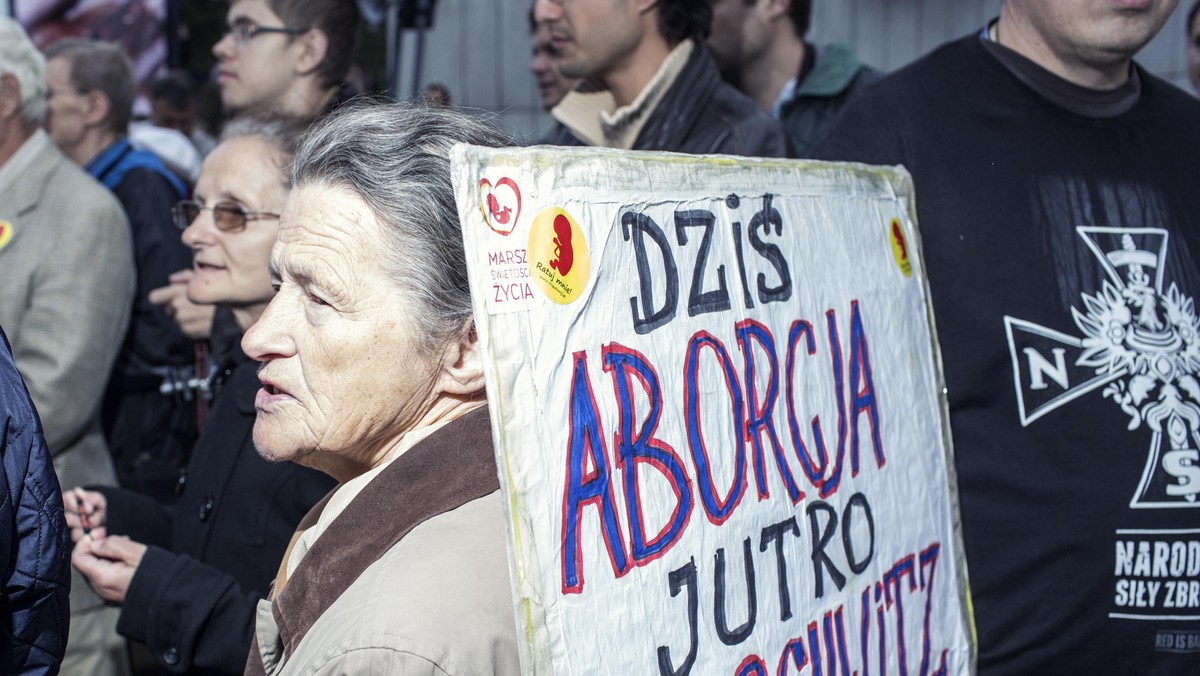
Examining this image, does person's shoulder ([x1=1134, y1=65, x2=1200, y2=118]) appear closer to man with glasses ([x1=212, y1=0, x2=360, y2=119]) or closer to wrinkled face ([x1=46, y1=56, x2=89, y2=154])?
man with glasses ([x1=212, y1=0, x2=360, y2=119])

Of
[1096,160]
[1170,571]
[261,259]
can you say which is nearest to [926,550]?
[1170,571]

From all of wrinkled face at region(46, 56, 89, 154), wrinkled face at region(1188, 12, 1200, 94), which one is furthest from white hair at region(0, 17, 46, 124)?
wrinkled face at region(1188, 12, 1200, 94)

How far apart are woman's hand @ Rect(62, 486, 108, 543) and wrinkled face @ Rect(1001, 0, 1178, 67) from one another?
2080 millimetres

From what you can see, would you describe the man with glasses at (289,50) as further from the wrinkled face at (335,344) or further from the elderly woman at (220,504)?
the wrinkled face at (335,344)

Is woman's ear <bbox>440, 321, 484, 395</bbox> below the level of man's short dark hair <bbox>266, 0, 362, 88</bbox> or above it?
below

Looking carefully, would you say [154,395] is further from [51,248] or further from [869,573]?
[869,573]

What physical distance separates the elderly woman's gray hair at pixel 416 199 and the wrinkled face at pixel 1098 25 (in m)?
1.27

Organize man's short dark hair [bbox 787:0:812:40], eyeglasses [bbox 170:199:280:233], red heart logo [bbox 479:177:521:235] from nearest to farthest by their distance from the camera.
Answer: red heart logo [bbox 479:177:521:235]
eyeglasses [bbox 170:199:280:233]
man's short dark hair [bbox 787:0:812:40]

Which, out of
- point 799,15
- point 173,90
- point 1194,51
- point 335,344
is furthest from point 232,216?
point 173,90

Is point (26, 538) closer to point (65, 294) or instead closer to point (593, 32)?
point (65, 294)

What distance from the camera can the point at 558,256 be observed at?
1.26 m

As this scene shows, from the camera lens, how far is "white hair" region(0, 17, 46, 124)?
125 inches

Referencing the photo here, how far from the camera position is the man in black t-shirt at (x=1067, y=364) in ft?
6.84

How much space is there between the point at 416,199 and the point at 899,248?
0.93 metres
